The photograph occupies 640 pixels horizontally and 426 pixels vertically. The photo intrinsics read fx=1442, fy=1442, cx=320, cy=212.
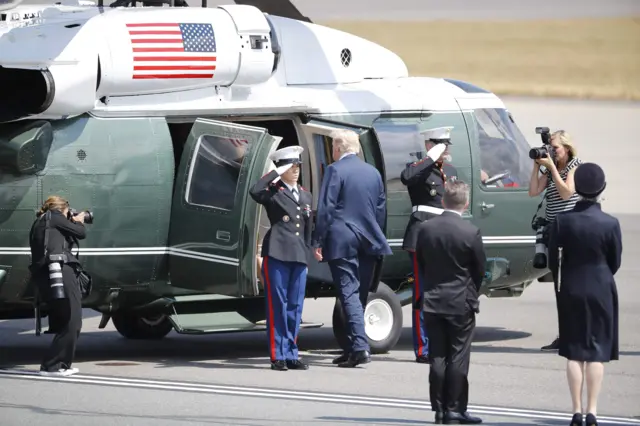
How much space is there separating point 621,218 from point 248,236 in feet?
55.4

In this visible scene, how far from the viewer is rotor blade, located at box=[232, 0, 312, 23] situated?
1377cm

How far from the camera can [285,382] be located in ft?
37.6

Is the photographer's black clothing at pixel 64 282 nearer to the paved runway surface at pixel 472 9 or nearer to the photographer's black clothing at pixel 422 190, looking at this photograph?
the photographer's black clothing at pixel 422 190

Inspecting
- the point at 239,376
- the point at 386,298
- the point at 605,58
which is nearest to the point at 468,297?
the point at 239,376

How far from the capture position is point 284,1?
13742 mm

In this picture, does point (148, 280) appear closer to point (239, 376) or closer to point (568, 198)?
point (239, 376)

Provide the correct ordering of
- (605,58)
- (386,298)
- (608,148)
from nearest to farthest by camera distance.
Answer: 1. (386,298)
2. (608,148)
3. (605,58)

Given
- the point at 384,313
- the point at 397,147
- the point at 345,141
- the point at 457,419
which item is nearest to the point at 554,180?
the point at 397,147

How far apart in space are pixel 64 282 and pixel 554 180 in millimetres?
4315

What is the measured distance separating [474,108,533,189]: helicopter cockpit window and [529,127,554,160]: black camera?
0.76m

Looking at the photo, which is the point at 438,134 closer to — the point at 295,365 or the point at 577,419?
the point at 295,365

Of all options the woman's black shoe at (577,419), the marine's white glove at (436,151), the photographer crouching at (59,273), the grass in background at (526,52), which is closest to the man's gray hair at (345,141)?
the marine's white glove at (436,151)

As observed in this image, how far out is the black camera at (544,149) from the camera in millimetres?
12447

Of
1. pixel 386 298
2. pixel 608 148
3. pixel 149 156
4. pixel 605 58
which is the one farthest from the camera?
pixel 605 58
